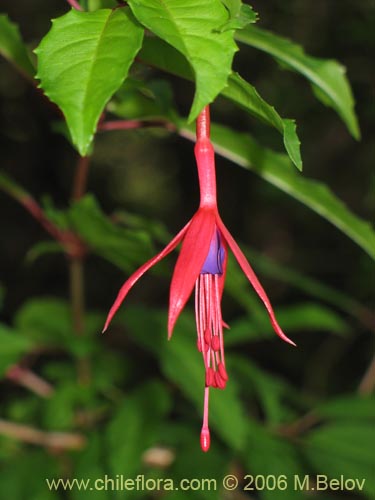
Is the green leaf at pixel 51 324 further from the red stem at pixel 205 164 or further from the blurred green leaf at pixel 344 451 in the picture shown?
the red stem at pixel 205 164

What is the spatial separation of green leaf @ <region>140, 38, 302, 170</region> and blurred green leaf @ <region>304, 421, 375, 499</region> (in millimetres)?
676

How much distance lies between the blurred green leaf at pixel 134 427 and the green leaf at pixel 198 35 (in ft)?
2.16

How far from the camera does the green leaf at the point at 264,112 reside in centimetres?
48

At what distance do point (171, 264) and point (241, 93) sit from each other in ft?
2.76

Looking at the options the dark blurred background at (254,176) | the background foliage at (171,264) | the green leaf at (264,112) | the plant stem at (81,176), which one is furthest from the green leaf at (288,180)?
the dark blurred background at (254,176)

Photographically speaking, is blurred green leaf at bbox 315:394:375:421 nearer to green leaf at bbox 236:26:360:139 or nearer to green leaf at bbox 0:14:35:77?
green leaf at bbox 236:26:360:139

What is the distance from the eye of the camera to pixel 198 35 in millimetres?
464

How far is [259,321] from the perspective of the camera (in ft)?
4.10

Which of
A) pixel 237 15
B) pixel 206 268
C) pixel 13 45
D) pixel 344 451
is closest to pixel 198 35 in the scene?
pixel 237 15

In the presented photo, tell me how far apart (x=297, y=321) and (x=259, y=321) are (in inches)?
2.7

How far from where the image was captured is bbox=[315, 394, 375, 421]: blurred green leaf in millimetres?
1174

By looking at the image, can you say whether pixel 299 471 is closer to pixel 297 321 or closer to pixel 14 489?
pixel 297 321

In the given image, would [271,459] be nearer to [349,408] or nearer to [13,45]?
[349,408]

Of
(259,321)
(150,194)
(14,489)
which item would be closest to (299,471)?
(259,321)
